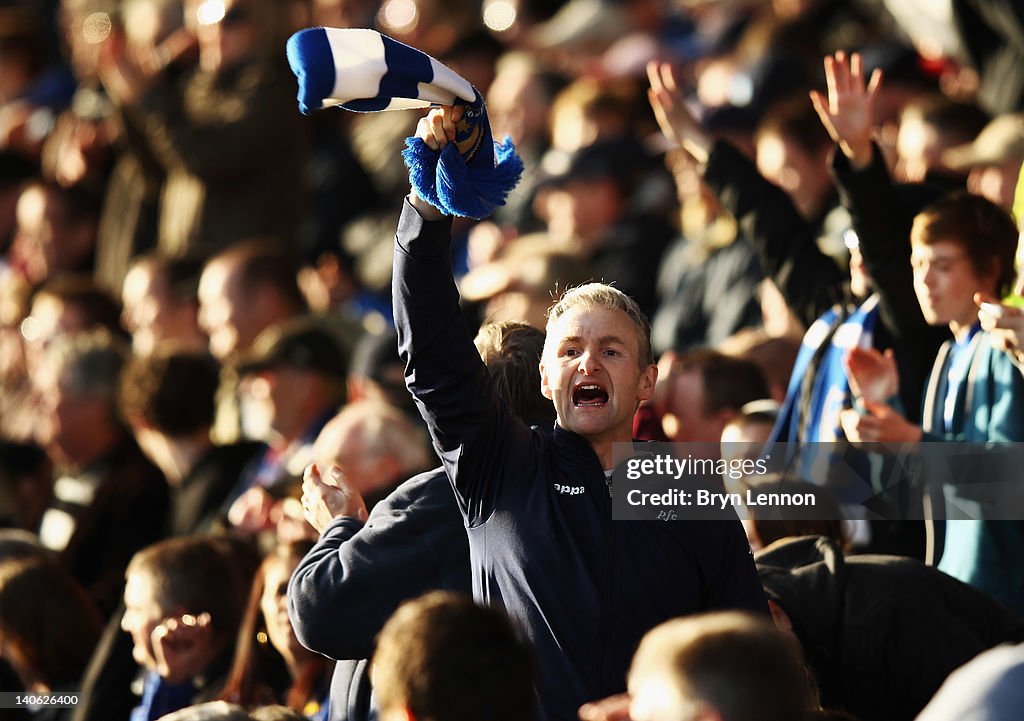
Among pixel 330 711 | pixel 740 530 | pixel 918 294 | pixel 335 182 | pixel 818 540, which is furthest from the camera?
pixel 335 182

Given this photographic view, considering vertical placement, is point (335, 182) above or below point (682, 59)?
below

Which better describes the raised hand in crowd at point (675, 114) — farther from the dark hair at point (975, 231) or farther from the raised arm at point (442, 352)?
the raised arm at point (442, 352)

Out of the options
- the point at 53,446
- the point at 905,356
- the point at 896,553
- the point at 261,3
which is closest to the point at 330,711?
the point at 896,553

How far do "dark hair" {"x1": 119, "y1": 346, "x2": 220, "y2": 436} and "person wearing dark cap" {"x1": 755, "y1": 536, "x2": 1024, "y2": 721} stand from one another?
3.13 meters

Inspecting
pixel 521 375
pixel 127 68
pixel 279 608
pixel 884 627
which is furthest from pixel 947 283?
pixel 127 68

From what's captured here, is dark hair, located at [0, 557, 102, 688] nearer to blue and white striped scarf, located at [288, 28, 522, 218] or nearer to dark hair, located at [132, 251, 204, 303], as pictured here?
blue and white striped scarf, located at [288, 28, 522, 218]

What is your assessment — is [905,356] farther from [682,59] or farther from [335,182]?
[335,182]

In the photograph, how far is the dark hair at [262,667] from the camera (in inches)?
181

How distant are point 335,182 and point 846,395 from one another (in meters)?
5.77

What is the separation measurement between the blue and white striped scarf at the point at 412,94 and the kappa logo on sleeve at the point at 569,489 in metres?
0.56

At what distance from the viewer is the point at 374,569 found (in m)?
3.65

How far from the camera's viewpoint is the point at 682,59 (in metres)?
9.61

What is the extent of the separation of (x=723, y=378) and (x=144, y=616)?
1879mm

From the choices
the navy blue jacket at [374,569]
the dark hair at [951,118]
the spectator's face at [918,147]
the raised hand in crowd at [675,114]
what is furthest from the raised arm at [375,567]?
the dark hair at [951,118]
